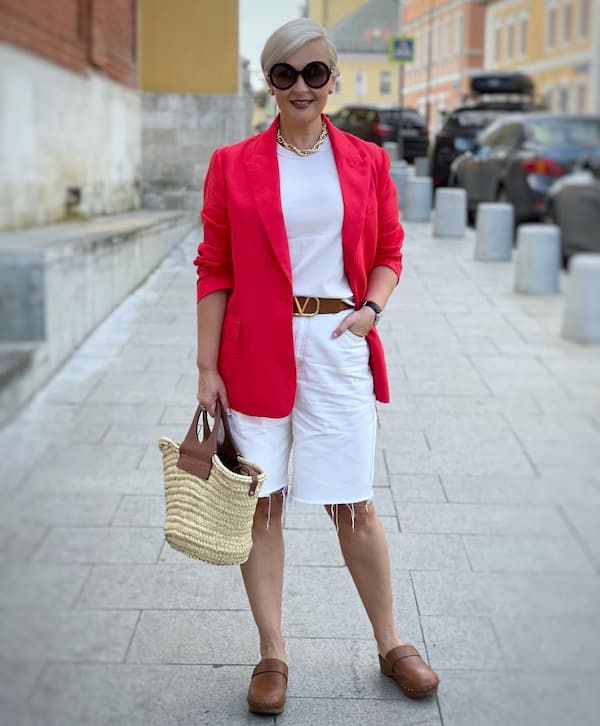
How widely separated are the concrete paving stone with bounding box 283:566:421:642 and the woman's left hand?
2.61ft

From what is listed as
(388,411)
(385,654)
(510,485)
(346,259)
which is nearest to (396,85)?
(346,259)

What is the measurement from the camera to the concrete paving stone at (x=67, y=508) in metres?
2.83

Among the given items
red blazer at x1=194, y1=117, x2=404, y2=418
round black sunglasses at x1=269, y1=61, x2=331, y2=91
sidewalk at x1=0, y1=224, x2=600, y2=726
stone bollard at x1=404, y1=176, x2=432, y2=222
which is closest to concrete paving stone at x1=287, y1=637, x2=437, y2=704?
sidewalk at x1=0, y1=224, x2=600, y2=726

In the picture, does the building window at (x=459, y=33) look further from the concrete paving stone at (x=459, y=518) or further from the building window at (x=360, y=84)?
the concrete paving stone at (x=459, y=518)

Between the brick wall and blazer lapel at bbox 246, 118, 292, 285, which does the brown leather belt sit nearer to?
blazer lapel at bbox 246, 118, 292, 285

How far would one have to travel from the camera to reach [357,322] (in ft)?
6.75

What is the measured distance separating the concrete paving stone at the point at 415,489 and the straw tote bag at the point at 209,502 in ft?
4.19

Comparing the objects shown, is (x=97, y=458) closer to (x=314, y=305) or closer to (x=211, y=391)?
(x=211, y=391)

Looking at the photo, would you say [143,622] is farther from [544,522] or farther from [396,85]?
[396,85]

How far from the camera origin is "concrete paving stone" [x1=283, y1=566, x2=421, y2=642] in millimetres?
2494

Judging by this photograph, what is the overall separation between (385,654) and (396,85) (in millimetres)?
1192

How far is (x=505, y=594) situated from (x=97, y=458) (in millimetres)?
1836

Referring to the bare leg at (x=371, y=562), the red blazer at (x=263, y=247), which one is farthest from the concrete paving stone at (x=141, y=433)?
the red blazer at (x=263, y=247)

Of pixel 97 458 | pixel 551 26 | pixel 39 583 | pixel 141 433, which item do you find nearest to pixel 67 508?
pixel 97 458
